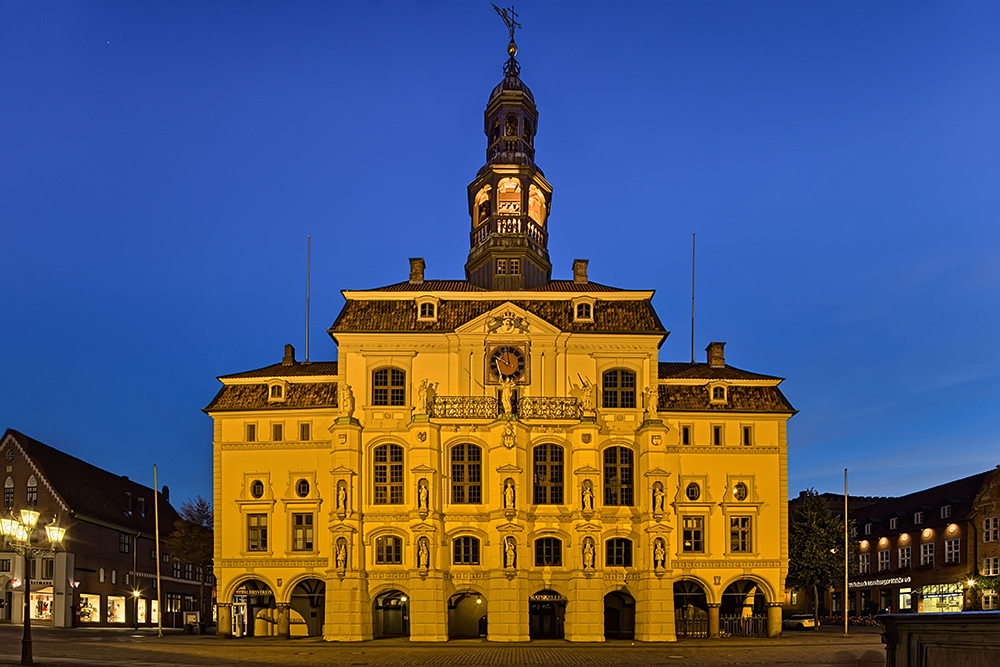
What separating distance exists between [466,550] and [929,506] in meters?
51.9

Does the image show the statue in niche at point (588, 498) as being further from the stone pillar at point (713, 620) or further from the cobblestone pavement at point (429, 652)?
the stone pillar at point (713, 620)

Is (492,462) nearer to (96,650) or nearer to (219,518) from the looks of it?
(219,518)

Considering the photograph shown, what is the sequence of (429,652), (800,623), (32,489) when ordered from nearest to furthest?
(429,652)
(800,623)
(32,489)

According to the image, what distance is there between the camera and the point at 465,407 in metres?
52.0

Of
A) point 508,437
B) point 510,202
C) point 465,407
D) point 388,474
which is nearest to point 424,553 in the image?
point 388,474

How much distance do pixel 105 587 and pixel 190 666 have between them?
→ 45112 mm

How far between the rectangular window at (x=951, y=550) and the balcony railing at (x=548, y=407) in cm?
4365

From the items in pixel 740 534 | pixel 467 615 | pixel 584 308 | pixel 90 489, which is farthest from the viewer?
pixel 90 489

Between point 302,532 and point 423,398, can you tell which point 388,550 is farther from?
point 423,398

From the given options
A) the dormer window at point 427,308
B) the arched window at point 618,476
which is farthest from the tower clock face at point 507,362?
the arched window at point 618,476

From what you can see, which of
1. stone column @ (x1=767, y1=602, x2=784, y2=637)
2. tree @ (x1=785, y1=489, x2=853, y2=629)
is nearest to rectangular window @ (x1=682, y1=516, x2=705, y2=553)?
stone column @ (x1=767, y1=602, x2=784, y2=637)

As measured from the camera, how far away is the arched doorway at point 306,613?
5341cm

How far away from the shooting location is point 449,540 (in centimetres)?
5072

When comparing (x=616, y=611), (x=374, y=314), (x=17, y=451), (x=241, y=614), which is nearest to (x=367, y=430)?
(x=374, y=314)
